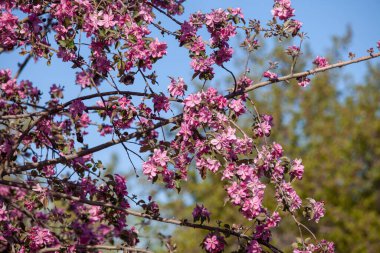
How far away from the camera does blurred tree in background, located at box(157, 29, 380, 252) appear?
18.0 m

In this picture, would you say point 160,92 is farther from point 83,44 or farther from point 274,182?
point 274,182

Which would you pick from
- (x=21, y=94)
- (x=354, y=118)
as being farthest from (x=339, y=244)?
(x=21, y=94)

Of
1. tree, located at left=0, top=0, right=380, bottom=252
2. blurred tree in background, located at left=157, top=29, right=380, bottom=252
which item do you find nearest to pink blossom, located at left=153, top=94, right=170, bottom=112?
tree, located at left=0, top=0, right=380, bottom=252

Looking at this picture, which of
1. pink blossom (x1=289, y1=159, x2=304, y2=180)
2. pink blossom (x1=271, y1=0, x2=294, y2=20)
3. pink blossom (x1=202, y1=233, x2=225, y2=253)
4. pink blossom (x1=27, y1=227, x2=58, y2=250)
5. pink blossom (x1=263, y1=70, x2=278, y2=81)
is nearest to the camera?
pink blossom (x1=289, y1=159, x2=304, y2=180)

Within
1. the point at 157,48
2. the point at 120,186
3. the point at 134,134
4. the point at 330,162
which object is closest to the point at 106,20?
the point at 157,48

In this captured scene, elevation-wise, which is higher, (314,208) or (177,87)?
(177,87)

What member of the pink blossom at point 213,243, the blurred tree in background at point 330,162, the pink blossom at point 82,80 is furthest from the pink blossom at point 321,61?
the blurred tree in background at point 330,162

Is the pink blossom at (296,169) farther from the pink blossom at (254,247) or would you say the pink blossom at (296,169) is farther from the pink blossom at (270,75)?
the pink blossom at (270,75)

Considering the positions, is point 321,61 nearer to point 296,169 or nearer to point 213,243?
point 296,169

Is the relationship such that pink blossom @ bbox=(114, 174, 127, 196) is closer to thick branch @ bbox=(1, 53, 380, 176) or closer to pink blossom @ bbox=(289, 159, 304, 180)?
thick branch @ bbox=(1, 53, 380, 176)

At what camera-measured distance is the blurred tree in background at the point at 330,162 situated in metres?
18.0

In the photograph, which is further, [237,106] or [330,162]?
[330,162]

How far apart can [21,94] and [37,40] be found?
1119 millimetres

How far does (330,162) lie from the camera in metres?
18.9
